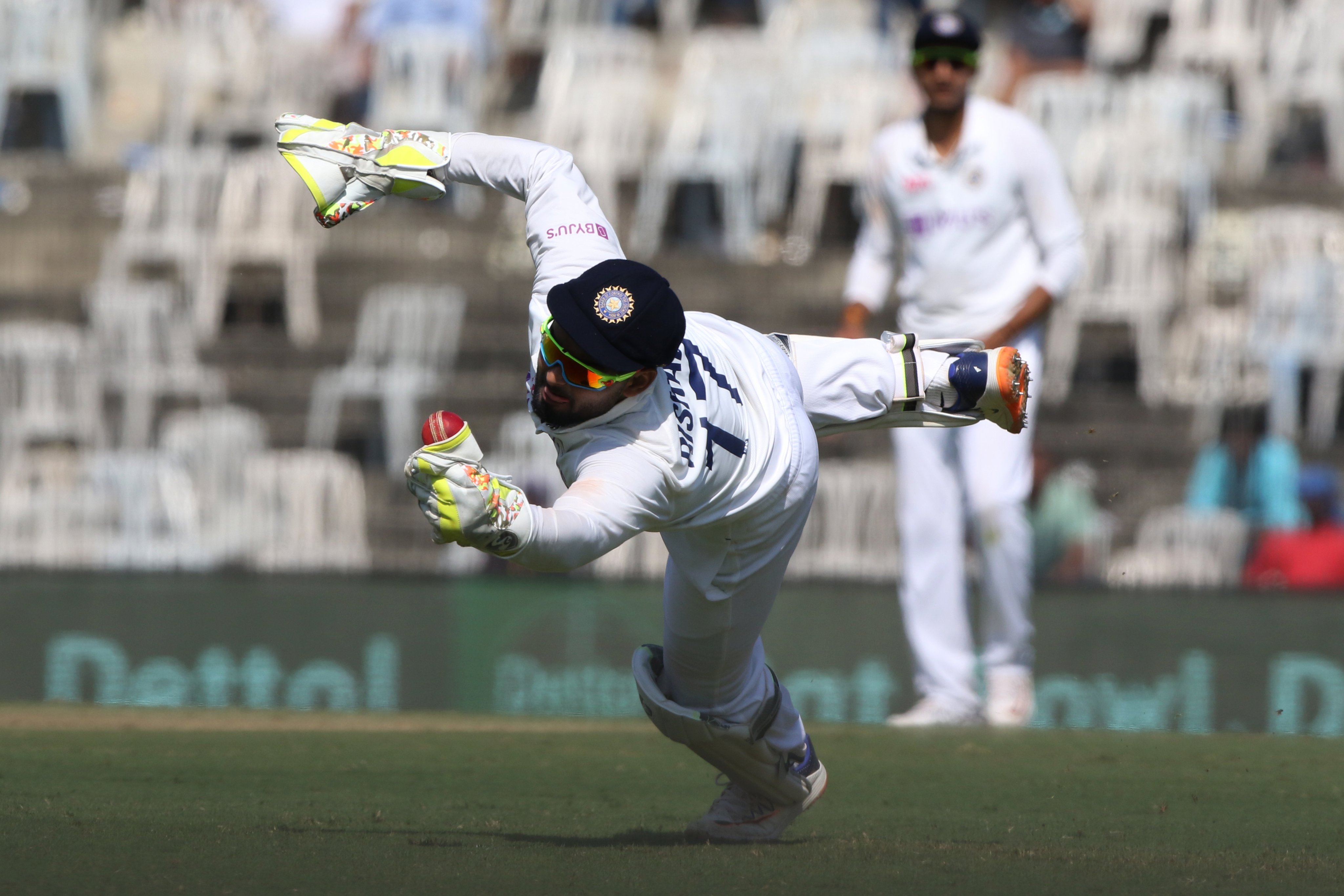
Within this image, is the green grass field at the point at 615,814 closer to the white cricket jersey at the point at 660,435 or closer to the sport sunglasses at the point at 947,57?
the white cricket jersey at the point at 660,435

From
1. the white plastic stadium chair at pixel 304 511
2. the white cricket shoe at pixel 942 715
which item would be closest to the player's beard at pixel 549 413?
the white cricket shoe at pixel 942 715

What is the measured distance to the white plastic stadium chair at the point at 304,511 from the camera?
322 inches

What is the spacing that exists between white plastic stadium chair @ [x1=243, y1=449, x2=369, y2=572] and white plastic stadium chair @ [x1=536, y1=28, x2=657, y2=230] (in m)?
2.90

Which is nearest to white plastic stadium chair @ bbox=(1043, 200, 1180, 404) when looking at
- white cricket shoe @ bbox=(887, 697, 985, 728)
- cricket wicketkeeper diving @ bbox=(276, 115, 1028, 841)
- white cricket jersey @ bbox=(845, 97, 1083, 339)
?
white cricket jersey @ bbox=(845, 97, 1083, 339)

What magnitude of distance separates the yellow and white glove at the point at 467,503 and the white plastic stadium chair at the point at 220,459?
5.71 m

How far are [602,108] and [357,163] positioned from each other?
7.23 meters

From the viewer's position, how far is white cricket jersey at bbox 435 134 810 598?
2.95m

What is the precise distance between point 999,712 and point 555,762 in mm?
1626

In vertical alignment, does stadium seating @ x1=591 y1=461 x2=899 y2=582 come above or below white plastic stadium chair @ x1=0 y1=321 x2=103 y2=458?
below

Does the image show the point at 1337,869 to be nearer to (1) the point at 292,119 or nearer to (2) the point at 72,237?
(1) the point at 292,119

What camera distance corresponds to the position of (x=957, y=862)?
3.26m

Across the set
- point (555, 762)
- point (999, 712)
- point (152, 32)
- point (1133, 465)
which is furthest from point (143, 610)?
point (152, 32)

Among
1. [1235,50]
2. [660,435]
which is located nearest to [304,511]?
[660,435]

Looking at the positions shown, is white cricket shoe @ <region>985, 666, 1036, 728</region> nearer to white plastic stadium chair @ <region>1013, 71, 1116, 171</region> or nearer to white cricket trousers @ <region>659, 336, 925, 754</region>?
white cricket trousers @ <region>659, 336, 925, 754</region>
